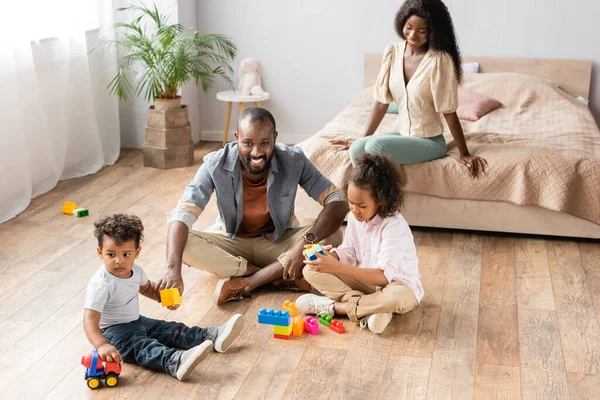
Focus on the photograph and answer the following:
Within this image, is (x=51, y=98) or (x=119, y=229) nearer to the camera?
(x=119, y=229)

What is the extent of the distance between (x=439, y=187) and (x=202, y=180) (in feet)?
3.93

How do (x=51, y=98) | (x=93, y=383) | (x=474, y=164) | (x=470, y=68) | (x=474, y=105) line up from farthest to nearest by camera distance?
(x=470, y=68) < (x=474, y=105) < (x=51, y=98) < (x=474, y=164) < (x=93, y=383)

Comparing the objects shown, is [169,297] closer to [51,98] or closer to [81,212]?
[81,212]

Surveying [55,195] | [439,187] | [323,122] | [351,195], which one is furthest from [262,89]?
[351,195]

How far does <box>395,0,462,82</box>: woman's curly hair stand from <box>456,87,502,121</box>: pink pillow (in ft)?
3.59

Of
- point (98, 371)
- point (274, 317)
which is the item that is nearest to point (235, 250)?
point (274, 317)

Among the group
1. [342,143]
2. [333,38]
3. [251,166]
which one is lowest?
[342,143]

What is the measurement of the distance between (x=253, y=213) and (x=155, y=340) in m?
0.76

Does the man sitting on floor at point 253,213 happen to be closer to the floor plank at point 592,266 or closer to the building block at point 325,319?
the building block at point 325,319

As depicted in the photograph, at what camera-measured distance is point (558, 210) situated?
3.39 meters

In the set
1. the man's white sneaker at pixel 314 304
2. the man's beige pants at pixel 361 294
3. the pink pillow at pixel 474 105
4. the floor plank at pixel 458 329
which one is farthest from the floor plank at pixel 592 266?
the pink pillow at pixel 474 105

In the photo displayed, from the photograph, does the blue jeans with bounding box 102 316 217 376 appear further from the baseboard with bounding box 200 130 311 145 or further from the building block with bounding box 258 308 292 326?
the baseboard with bounding box 200 130 311 145

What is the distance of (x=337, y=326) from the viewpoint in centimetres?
260

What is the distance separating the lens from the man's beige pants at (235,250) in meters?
2.87
